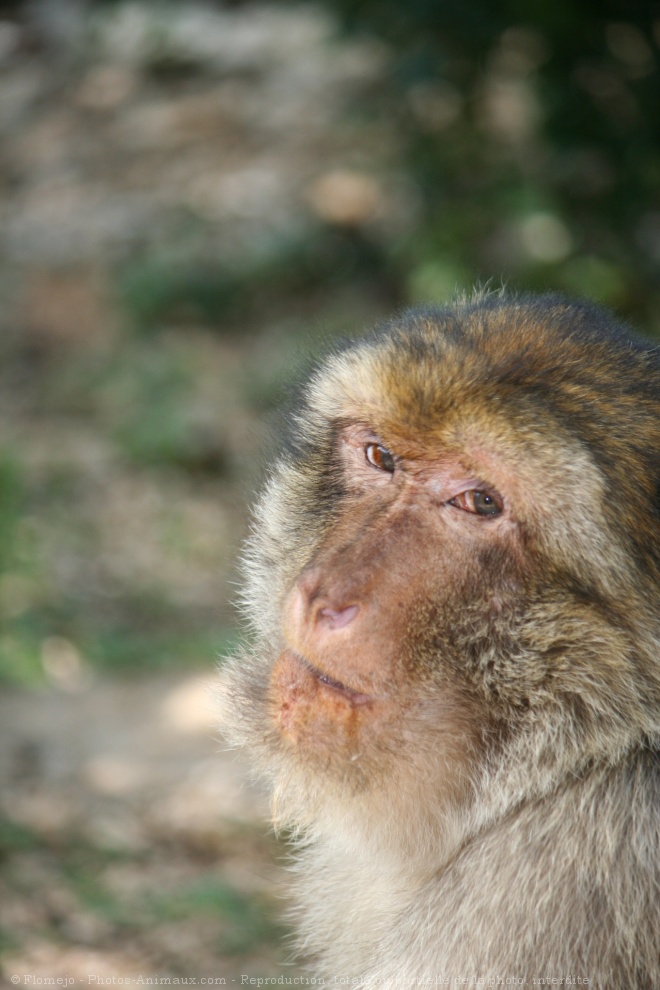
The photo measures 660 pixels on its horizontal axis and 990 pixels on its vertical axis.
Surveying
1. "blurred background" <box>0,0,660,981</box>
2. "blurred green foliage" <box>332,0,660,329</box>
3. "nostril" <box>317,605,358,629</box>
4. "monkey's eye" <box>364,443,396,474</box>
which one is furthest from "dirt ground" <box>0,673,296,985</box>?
"blurred green foliage" <box>332,0,660,329</box>

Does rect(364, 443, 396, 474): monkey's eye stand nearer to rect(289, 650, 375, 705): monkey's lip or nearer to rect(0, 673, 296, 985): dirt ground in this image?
rect(289, 650, 375, 705): monkey's lip

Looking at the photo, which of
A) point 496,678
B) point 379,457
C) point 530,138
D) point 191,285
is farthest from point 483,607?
point 191,285

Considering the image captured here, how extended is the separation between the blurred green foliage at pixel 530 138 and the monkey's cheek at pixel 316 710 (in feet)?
16.0

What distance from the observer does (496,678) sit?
220cm

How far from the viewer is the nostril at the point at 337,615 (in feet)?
6.88

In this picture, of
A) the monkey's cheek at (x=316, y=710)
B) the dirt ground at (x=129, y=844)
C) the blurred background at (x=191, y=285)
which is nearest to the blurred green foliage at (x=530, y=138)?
the blurred background at (x=191, y=285)

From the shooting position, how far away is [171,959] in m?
3.56

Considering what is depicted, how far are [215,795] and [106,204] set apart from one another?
656 cm

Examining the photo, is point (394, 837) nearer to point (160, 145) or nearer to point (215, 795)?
point (215, 795)

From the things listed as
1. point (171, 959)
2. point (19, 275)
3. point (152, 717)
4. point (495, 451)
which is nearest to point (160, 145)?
point (19, 275)

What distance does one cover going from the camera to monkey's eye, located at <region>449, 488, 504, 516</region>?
224 centimetres

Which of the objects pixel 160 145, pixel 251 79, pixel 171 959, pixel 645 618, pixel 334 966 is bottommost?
pixel 171 959

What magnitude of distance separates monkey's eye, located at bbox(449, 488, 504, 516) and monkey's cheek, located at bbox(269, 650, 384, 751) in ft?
1.38

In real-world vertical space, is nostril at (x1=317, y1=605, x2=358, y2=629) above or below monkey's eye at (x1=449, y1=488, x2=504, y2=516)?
below
